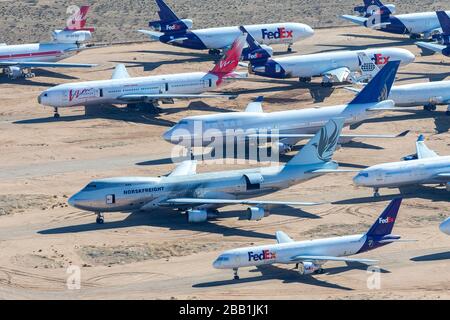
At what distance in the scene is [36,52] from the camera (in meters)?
141

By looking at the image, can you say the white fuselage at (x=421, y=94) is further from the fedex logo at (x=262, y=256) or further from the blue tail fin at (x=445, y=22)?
the fedex logo at (x=262, y=256)

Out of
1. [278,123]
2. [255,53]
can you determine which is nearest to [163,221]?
[278,123]

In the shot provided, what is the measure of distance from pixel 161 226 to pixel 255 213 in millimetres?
6801

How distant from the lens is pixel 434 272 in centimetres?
8144

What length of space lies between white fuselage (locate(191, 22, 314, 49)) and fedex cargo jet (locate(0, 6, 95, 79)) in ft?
47.1

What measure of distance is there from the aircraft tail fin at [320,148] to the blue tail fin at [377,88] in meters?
16.6

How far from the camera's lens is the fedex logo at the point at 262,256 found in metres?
79.8

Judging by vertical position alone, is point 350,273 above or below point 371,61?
below

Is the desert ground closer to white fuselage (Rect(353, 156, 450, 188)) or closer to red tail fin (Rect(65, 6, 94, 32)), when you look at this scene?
white fuselage (Rect(353, 156, 450, 188))

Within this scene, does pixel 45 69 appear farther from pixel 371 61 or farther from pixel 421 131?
pixel 421 131

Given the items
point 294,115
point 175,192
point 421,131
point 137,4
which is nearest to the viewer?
point 175,192

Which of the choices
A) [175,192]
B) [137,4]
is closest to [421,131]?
[175,192]

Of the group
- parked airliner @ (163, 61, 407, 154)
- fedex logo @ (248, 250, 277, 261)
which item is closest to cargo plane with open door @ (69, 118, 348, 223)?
fedex logo @ (248, 250, 277, 261)

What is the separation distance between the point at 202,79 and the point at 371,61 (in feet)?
66.2
